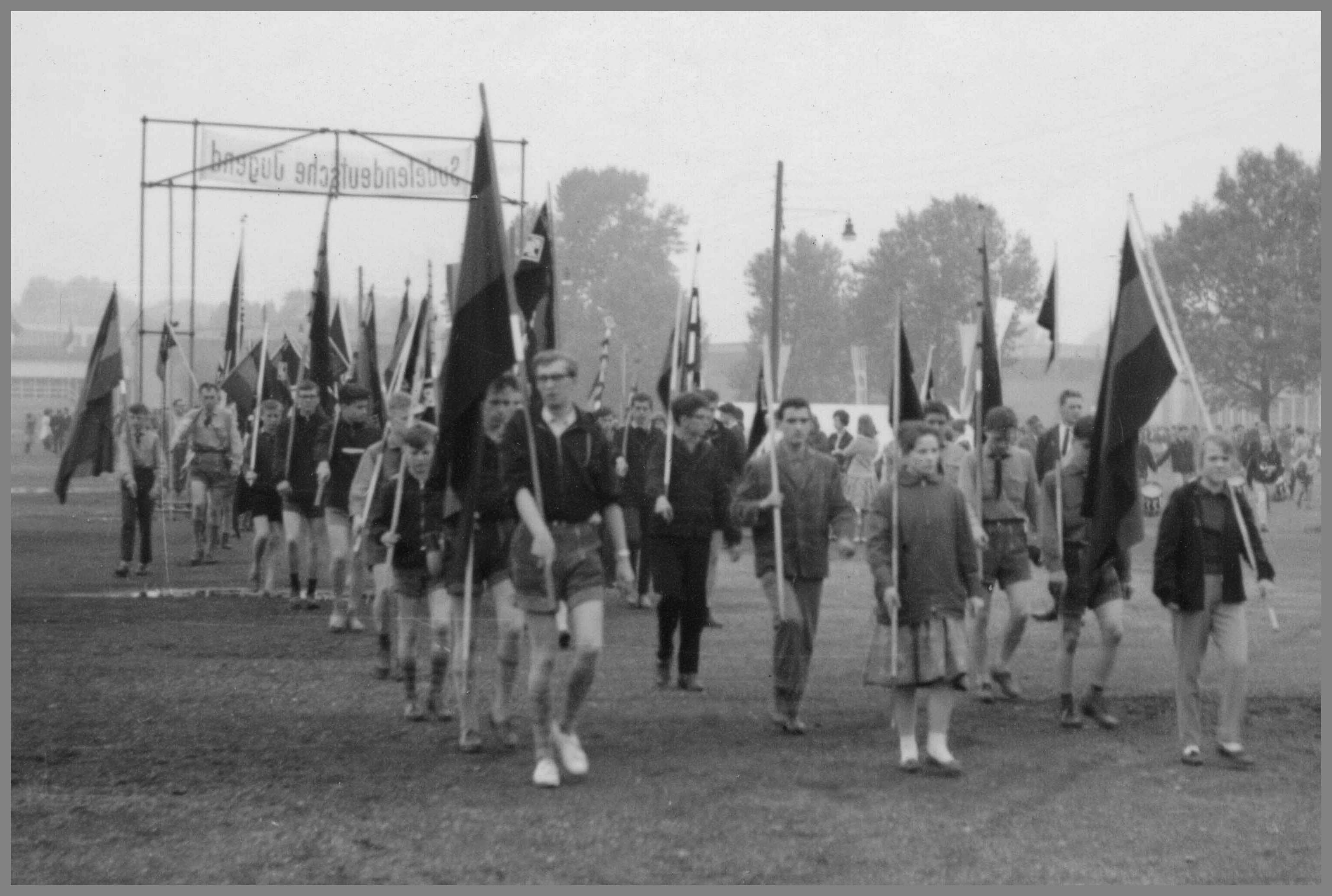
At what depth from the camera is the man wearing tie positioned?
38.7 ft

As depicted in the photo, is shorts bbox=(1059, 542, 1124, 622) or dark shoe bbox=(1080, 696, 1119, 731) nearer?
dark shoe bbox=(1080, 696, 1119, 731)

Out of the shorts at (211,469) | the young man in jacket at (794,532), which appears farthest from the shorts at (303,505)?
the young man in jacket at (794,532)

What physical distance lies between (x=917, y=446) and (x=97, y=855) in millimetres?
4400

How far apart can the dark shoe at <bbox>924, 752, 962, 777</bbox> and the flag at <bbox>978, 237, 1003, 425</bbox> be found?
11.6ft

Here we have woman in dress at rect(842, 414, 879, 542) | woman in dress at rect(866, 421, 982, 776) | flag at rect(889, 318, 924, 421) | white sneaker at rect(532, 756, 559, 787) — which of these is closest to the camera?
white sneaker at rect(532, 756, 559, 787)

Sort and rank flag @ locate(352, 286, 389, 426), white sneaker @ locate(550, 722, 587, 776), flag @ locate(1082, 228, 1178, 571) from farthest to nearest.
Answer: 1. flag @ locate(352, 286, 389, 426)
2. flag @ locate(1082, 228, 1178, 571)
3. white sneaker @ locate(550, 722, 587, 776)

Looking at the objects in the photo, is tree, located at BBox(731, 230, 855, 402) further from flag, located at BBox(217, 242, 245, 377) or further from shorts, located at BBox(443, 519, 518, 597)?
shorts, located at BBox(443, 519, 518, 597)

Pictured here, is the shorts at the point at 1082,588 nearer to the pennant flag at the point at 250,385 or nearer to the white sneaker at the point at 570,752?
the white sneaker at the point at 570,752

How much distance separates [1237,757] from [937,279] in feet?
180

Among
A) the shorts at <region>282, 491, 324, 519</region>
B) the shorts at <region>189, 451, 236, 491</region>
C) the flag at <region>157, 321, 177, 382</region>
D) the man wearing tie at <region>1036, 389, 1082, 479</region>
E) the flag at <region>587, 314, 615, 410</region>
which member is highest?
the flag at <region>157, 321, 177, 382</region>

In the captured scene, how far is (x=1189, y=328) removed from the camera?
5734cm

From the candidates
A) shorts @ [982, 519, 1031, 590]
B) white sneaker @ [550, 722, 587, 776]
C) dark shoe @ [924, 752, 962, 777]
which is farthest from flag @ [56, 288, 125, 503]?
dark shoe @ [924, 752, 962, 777]

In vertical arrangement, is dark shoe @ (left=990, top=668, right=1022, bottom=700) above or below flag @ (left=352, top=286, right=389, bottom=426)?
below

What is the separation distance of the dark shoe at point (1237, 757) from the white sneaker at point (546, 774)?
330 centimetres
